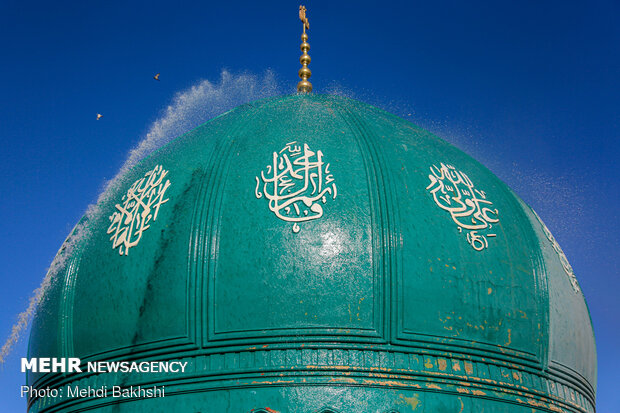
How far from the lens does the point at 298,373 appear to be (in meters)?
7.58

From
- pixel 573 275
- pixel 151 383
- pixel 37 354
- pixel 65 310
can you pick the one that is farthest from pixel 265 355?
pixel 573 275

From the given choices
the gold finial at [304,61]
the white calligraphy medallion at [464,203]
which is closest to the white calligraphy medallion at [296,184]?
the white calligraphy medallion at [464,203]

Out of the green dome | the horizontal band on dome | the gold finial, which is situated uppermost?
the gold finial

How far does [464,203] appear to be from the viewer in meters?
8.88

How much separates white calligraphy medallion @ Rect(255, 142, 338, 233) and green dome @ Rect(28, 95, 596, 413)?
18mm

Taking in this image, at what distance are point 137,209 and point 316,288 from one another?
259 cm

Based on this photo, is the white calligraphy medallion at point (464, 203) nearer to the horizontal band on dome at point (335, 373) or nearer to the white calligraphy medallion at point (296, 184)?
the white calligraphy medallion at point (296, 184)

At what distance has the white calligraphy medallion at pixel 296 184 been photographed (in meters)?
8.18

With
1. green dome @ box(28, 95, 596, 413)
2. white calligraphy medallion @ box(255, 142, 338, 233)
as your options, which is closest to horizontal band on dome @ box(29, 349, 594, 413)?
green dome @ box(28, 95, 596, 413)

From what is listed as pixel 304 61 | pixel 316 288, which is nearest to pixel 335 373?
pixel 316 288

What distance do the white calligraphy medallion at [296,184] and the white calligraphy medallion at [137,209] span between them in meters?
1.33

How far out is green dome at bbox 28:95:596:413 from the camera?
7688 mm

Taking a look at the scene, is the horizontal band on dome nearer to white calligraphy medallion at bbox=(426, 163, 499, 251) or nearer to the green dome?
the green dome

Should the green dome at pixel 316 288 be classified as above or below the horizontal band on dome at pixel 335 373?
above
